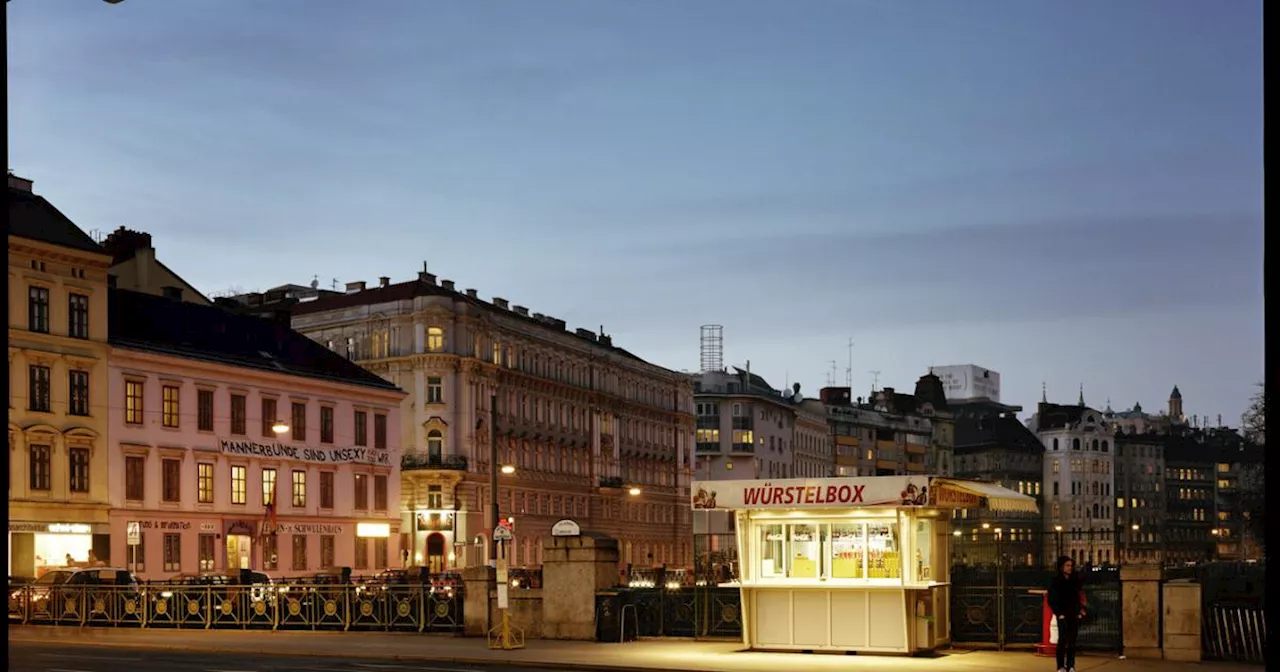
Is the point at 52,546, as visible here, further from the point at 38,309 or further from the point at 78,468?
the point at 38,309

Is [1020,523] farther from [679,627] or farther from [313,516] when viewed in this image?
[679,627]

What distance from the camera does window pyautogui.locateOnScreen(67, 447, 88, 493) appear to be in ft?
205

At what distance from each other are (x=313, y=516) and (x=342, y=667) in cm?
4702

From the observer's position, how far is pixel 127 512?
2542 inches

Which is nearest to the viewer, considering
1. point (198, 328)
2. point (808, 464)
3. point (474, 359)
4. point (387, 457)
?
point (198, 328)

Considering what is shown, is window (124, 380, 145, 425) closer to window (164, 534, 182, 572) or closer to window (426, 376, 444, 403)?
window (164, 534, 182, 572)

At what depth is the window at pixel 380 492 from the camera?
79.0 metres

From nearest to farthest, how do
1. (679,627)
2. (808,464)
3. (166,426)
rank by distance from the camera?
(679,627), (166,426), (808,464)

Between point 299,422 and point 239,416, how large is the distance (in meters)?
3.84

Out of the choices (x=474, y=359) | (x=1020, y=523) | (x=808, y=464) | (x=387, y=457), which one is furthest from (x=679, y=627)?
(x=1020, y=523)

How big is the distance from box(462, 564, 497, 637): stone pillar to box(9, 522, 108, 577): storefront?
28.9 metres

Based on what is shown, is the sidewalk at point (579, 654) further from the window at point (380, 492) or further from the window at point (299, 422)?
the window at point (380, 492)

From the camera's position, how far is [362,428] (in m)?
78.4

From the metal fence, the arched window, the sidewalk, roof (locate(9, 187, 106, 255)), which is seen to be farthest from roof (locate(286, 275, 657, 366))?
the sidewalk
